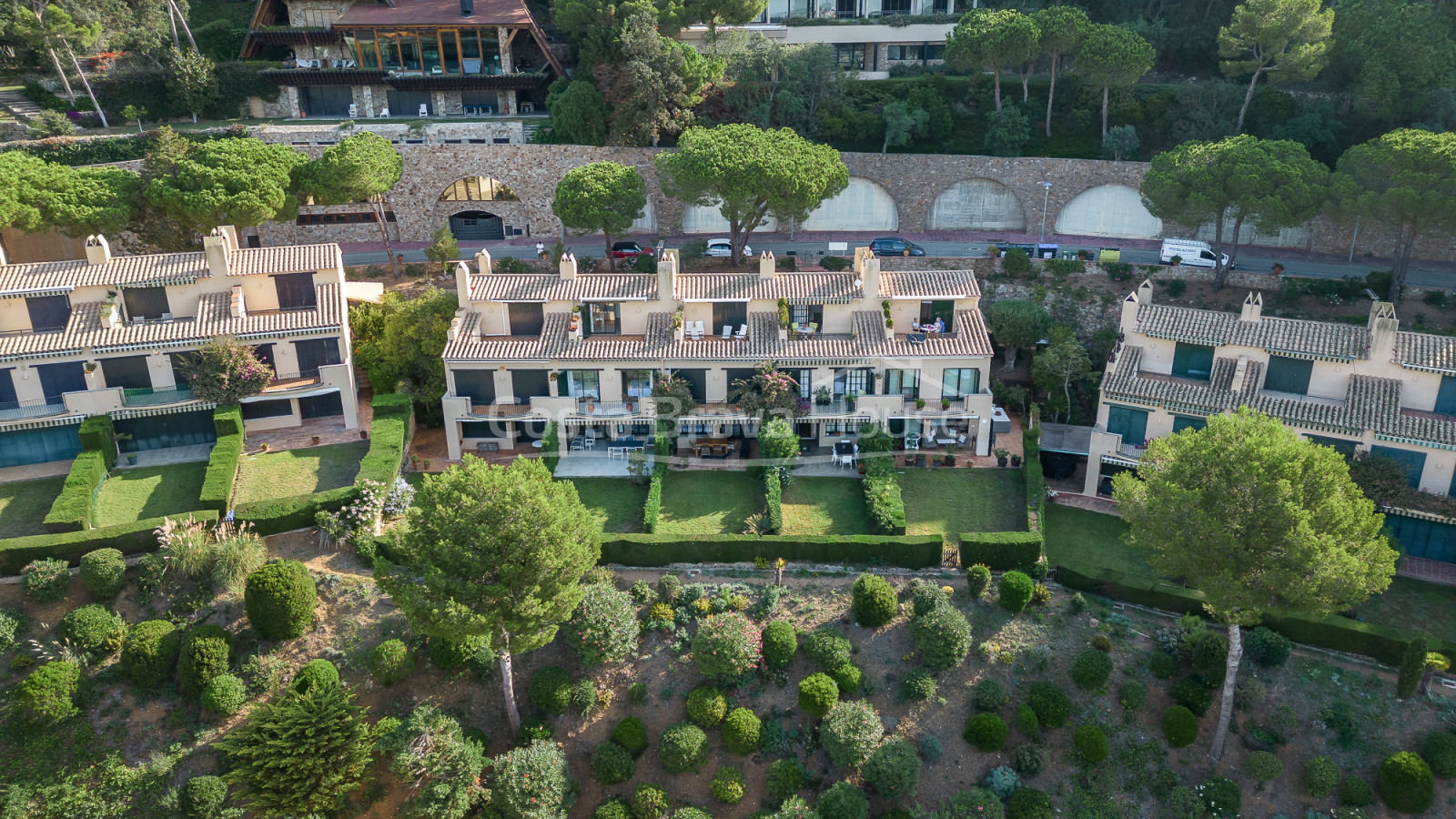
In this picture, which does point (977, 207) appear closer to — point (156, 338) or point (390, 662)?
point (390, 662)

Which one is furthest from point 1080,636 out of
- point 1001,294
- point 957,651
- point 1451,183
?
point 1451,183

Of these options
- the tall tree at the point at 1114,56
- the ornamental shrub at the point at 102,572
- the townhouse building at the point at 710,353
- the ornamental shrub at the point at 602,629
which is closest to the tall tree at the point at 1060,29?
the tall tree at the point at 1114,56

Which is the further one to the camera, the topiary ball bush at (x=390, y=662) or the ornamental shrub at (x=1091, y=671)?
the ornamental shrub at (x=1091, y=671)

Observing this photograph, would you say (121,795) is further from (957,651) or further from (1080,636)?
(1080,636)

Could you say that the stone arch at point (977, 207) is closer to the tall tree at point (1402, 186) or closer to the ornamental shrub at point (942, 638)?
the tall tree at point (1402, 186)

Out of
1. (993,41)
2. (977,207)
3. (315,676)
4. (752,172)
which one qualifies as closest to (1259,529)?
(752,172)

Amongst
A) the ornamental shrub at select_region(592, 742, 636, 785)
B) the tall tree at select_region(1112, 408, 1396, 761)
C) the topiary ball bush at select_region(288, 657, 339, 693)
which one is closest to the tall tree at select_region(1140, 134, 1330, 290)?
the tall tree at select_region(1112, 408, 1396, 761)

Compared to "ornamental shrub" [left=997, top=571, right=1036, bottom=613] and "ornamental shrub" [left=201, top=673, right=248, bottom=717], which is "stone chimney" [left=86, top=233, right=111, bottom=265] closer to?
"ornamental shrub" [left=201, top=673, right=248, bottom=717]
